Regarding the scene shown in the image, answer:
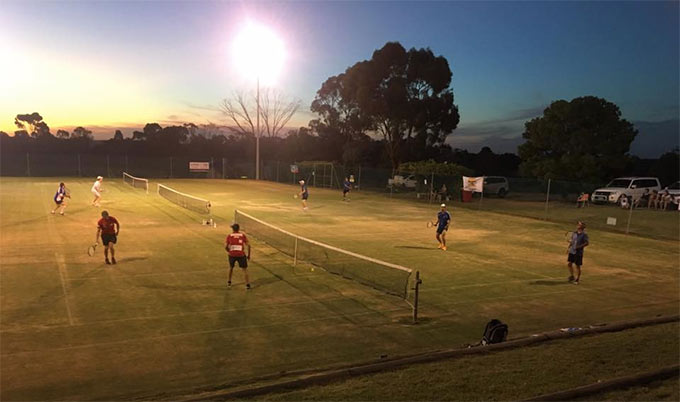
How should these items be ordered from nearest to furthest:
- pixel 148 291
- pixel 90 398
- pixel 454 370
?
pixel 90 398 < pixel 454 370 < pixel 148 291

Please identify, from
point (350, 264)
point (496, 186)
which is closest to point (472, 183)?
point (496, 186)

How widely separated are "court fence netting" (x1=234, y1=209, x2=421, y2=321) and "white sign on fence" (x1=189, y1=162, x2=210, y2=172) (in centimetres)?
5151

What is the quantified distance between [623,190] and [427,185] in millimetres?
16005

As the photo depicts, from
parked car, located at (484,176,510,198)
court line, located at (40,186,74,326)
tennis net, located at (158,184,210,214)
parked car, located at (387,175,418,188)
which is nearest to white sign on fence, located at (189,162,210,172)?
tennis net, located at (158,184,210,214)

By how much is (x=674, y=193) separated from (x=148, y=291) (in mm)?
38045

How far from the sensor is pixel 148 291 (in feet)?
39.0

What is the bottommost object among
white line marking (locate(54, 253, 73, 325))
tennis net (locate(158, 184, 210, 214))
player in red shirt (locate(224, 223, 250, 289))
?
white line marking (locate(54, 253, 73, 325))

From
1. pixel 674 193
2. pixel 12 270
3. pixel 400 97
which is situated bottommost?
pixel 12 270

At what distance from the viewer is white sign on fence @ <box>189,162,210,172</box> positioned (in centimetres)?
6825

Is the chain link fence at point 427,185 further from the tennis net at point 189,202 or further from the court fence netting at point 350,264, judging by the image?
the court fence netting at point 350,264

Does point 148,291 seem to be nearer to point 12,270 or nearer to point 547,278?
point 12,270

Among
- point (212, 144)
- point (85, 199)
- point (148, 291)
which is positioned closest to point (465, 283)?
point (148, 291)

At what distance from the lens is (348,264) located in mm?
15469

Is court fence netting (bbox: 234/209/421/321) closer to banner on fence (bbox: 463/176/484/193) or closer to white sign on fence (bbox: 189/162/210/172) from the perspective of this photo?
Answer: banner on fence (bbox: 463/176/484/193)
